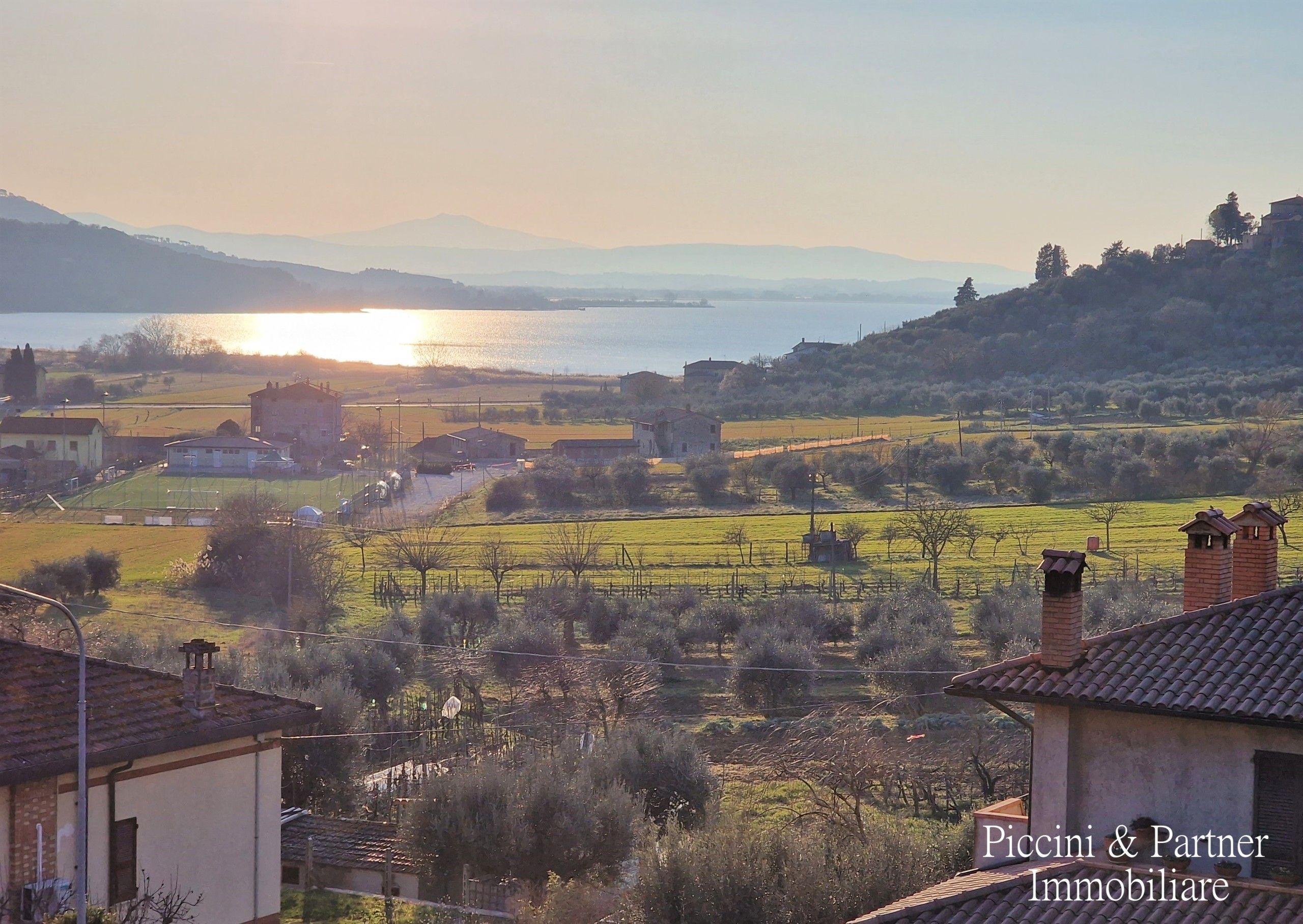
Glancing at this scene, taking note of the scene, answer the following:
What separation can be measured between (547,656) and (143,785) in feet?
58.7

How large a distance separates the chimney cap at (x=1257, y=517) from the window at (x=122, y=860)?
8.95m

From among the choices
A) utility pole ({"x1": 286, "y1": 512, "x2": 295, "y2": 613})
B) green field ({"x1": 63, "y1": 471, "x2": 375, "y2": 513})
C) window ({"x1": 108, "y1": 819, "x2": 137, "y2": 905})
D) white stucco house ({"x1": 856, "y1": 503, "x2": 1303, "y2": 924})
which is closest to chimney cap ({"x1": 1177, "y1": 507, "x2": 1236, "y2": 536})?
white stucco house ({"x1": 856, "y1": 503, "x2": 1303, "y2": 924})

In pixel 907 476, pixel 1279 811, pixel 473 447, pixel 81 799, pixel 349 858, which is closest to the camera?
pixel 1279 811

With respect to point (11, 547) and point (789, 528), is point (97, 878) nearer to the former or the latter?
point (11, 547)

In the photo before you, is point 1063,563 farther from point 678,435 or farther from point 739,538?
point 678,435

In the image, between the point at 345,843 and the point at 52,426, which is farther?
the point at 52,426

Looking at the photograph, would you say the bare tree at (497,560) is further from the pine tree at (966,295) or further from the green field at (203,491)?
the pine tree at (966,295)

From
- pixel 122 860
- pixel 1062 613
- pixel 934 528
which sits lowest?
pixel 122 860

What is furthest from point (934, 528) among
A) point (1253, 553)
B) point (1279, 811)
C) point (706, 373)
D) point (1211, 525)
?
point (706, 373)

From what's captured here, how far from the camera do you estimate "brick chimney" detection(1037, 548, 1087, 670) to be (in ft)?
33.1

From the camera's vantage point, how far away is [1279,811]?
9305 millimetres

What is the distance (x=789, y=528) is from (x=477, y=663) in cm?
2059

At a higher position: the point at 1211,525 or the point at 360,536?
the point at 1211,525

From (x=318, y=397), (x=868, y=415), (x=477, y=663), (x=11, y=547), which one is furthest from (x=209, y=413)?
(x=477, y=663)
